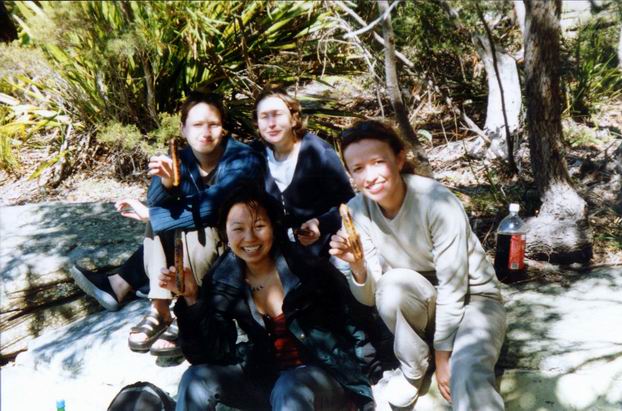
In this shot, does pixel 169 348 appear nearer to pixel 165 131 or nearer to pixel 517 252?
pixel 165 131

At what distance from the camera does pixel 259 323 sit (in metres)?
2.64

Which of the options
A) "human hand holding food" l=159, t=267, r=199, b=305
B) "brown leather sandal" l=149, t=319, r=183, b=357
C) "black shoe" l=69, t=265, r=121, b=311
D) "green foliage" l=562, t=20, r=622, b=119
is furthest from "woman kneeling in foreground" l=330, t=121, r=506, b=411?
"green foliage" l=562, t=20, r=622, b=119

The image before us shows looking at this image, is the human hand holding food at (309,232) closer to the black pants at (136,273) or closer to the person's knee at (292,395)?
the person's knee at (292,395)

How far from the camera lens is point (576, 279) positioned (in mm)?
3508

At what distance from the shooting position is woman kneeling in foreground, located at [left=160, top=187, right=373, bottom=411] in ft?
8.39

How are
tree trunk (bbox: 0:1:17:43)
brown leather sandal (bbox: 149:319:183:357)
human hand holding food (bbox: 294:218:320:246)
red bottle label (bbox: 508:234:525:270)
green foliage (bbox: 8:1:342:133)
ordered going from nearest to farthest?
1. green foliage (bbox: 8:1:342:133)
2. tree trunk (bbox: 0:1:17:43)
3. human hand holding food (bbox: 294:218:320:246)
4. brown leather sandal (bbox: 149:319:183:357)
5. red bottle label (bbox: 508:234:525:270)

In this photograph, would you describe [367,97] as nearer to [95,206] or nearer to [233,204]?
[95,206]

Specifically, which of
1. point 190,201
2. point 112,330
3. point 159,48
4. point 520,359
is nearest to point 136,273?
point 112,330

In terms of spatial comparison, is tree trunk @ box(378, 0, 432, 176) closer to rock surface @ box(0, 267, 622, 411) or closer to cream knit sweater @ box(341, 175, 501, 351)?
cream knit sweater @ box(341, 175, 501, 351)

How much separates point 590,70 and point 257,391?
14.8 feet

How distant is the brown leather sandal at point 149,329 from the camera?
3.27 m

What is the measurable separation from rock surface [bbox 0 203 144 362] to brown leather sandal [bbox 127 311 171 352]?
83cm

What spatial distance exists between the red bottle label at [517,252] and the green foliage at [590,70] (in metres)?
2.36

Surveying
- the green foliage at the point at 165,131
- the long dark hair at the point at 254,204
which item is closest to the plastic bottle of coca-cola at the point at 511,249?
the long dark hair at the point at 254,204
